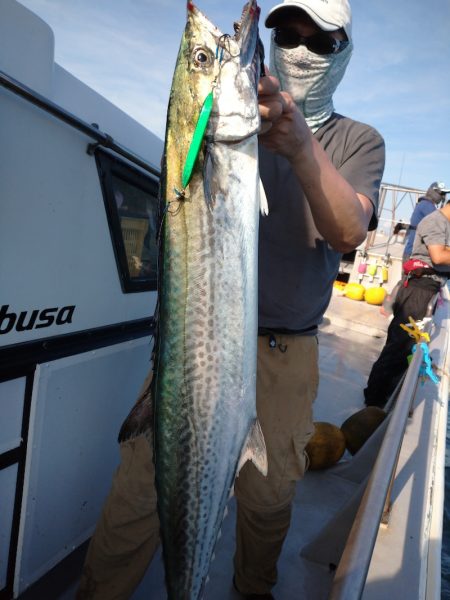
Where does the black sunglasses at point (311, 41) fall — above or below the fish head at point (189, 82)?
above

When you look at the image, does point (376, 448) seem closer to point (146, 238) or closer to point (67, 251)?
point (146, 238)

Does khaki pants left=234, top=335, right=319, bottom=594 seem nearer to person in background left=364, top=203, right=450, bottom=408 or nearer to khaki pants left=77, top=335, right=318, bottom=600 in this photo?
khaki pants left=77, top=335, right=318, bottom=600

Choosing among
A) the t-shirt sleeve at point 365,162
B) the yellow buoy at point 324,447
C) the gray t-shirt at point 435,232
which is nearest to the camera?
the t-shirt sleeve at point 365,162

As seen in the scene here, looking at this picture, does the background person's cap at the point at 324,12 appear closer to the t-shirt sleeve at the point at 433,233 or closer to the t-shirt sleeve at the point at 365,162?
the t-shirt sleeve at the point at 365,162

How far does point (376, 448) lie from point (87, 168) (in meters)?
2.71

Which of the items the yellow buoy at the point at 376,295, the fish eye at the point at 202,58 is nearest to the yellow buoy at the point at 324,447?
the fish eye at the point at 202,58

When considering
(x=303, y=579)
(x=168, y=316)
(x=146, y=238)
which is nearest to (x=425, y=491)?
(x=303, y=579)

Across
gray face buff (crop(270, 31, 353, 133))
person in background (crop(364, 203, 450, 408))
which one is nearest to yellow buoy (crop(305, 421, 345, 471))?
person in background (crop(364, 203, 450, 408))

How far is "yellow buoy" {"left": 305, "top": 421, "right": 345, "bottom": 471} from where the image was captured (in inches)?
130

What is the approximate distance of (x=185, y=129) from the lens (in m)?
1.19

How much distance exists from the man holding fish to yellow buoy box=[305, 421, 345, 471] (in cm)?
141

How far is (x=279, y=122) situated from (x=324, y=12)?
0.63 m

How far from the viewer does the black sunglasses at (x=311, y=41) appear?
63.2 inches

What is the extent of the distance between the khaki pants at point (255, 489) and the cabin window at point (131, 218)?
83cm
